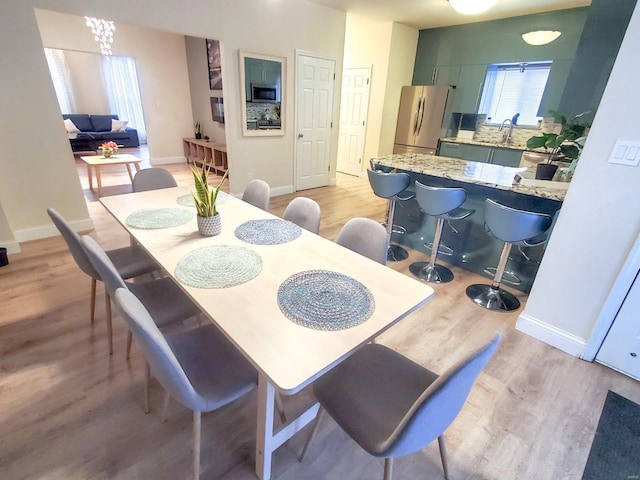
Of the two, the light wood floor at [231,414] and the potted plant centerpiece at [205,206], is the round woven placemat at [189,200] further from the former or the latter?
the light wood floor at [231,414]

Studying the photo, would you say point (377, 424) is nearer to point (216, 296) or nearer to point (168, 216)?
point (216, 296)

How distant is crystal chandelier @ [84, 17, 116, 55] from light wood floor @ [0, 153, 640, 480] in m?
5.18

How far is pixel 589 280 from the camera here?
5.89 feet

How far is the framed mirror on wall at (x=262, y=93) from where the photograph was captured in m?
3.96

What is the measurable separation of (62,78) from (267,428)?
9850mm

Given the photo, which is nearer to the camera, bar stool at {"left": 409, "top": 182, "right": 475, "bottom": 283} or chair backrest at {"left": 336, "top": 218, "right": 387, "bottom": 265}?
chair backrest at {"left": 336, "top": 218, "right": 387, "bottom": 265}

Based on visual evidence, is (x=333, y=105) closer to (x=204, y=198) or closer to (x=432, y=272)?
(x=432, y=272)

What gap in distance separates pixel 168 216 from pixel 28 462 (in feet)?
4.03

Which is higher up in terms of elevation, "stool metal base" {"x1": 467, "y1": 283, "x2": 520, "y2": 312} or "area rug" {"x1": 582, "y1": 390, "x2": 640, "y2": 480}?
"stool metal base" {"x1": 467, "y1": 283, "x2": 520, "y2": 312}

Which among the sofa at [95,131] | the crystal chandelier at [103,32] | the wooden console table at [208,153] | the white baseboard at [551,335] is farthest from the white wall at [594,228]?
the sofa at [95,131]

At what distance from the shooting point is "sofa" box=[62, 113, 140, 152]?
6945 mm

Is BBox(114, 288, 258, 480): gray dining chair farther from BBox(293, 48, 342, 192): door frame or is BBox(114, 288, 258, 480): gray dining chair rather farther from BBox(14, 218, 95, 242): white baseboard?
BBox(293, 48, 342, 192): door frame

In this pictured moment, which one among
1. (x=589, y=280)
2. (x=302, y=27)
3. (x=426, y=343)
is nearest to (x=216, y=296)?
(x=426, y=343)

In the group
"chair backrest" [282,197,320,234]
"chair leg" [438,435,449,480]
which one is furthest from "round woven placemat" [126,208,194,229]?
"chair leg" [438,435,449,480]
